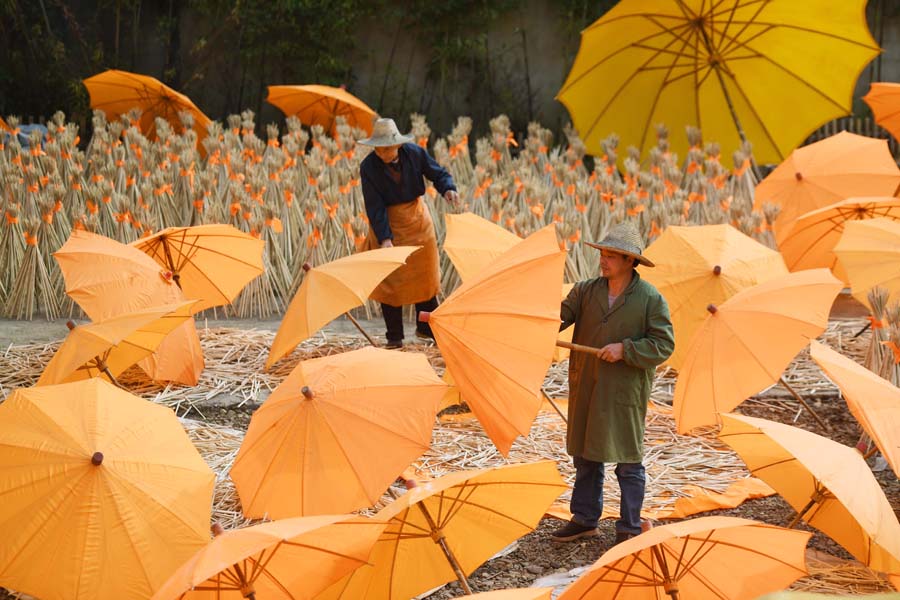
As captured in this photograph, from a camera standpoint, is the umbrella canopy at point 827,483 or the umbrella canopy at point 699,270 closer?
the umbrella canopy at point 827,483

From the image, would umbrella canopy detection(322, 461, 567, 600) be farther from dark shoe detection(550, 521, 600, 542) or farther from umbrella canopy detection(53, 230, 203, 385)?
umbrella canopy detection(53, 230, 203, 385)

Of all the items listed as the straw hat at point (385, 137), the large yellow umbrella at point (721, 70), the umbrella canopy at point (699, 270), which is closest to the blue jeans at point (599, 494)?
the umbrella canopy at point (699, 270)

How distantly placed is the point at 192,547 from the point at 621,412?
1.47 meters

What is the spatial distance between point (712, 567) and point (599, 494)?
1.03m

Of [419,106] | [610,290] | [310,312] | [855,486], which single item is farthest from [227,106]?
[855,486]

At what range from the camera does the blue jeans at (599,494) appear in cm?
392

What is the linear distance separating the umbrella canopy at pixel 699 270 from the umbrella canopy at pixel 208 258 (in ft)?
6.61

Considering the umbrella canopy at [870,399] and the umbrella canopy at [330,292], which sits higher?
the umbrella canopy at [330,292]

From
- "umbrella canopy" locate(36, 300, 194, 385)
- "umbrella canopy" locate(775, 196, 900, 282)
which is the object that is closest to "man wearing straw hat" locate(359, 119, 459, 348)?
"umbrella canopy" locate(36, 300, 194, 385)

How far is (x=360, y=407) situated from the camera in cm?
372

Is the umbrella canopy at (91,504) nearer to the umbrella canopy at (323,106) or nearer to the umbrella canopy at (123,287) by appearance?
the umbrella canopy at (123,287)

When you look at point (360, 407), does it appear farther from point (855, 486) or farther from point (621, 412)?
point (855, 486)

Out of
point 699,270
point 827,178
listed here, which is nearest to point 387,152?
point 699,270

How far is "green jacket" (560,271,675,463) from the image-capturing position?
12.6 feet
